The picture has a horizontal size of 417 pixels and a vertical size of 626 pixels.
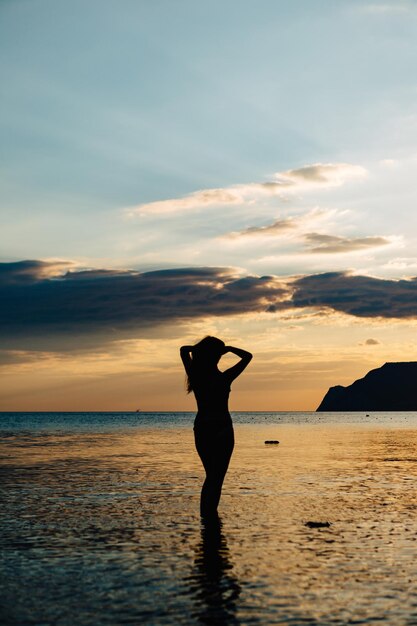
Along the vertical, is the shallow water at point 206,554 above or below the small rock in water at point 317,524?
above

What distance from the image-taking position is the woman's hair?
11961 mm

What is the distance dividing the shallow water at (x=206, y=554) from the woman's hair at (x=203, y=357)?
8.39 feet

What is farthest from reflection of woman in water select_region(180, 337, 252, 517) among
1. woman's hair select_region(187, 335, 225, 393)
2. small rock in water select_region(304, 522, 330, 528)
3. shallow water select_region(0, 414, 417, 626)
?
small rock in water select_region(304, 522, 330, 528)

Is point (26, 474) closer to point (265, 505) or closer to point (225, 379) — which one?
point (265, 505)

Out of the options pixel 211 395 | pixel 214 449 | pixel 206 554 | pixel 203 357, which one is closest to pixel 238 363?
pixel 203 357

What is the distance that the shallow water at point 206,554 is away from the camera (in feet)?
25.0

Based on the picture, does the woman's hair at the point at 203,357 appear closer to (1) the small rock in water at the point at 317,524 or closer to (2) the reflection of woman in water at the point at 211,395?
(2) the reflection of woman in water at the point at 211,395

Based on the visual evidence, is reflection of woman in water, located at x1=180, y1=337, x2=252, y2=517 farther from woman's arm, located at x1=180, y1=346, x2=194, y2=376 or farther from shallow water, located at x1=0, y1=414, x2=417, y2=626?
shallow water, located at x1=0, y1=414, x2=417, y2=626

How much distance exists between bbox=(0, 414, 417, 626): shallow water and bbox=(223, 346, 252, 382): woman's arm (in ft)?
8.53

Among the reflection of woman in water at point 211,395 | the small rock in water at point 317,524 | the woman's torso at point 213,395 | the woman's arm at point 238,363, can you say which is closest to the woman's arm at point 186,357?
the reflection of woman in water at point 211,395

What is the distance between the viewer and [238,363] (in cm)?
1202

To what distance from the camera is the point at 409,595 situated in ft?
26.9

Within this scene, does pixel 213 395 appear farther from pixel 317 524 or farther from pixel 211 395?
pixel 317 524

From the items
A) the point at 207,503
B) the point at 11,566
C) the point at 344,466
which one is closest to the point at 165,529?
the point at 207,503
